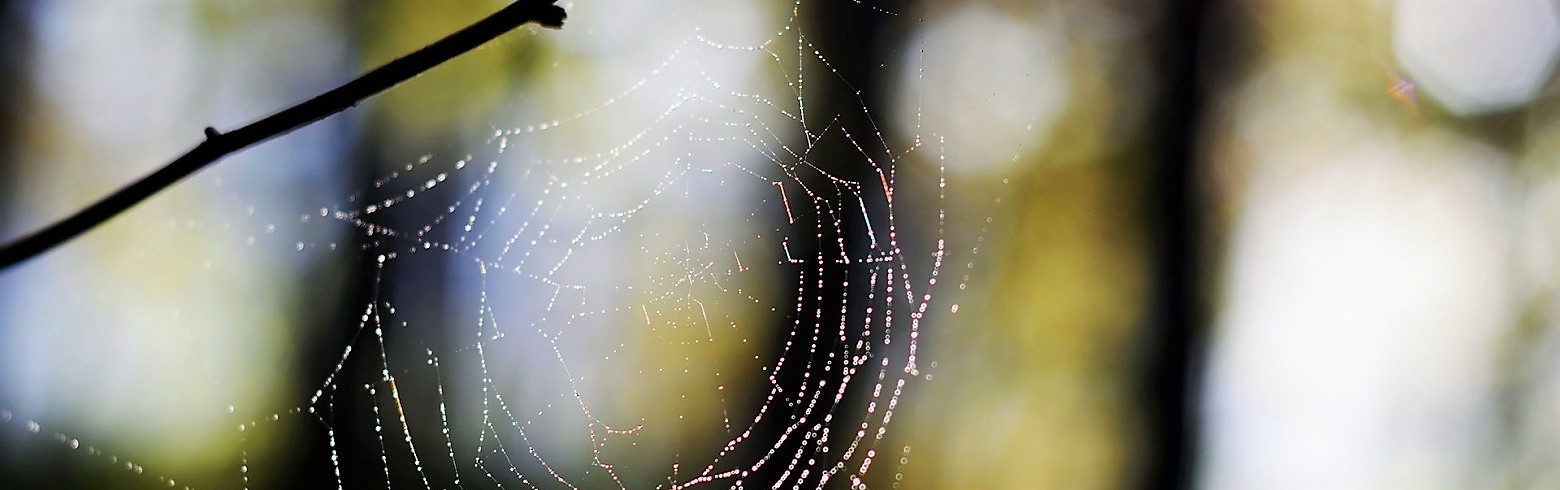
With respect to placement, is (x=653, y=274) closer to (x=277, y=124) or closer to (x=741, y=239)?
(x=741, y=239)

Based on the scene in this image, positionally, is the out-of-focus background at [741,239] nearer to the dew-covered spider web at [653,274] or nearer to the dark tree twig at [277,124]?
the dew-covered spider web at [653,274]

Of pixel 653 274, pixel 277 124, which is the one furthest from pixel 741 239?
pixel 277 124

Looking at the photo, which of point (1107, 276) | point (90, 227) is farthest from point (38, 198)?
point (1107, 276)

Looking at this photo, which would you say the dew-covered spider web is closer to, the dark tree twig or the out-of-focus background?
the out-of-focus background

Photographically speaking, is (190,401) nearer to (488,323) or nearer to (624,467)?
(488,323)

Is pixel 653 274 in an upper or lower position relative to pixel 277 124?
upper

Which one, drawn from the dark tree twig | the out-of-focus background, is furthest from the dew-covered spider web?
the dark tree twig

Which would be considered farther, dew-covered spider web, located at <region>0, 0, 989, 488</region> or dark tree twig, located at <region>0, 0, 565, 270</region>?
dew-covered spider web, located at <region>0, 0, 989, 488</region>
